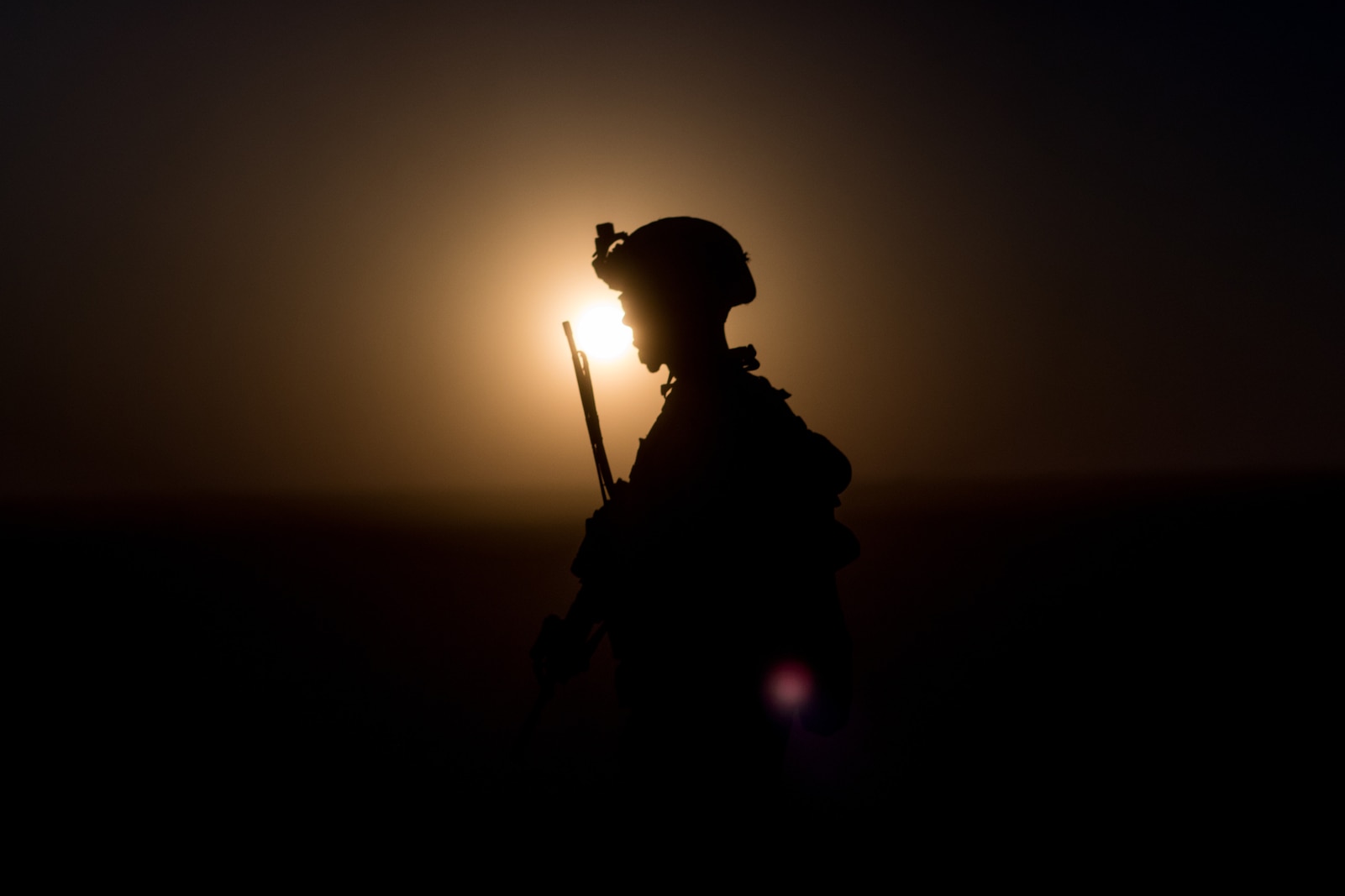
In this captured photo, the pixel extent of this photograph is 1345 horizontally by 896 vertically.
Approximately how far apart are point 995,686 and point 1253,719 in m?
2.03

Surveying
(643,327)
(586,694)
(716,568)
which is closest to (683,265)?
(643,327)

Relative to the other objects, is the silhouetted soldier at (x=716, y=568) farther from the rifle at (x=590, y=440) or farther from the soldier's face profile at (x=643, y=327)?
the rifle at (x=590, y=440)

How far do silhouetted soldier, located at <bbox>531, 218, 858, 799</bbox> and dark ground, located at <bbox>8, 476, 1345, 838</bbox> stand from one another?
0.68 meters

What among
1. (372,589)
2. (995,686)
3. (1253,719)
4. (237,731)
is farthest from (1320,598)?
(372,589)

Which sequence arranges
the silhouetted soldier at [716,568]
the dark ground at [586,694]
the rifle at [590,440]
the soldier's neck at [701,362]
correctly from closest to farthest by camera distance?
the silhouetted soldier at [716,568]
the soldier's neck at [701,362]
the rifle at [590,440]
the dark ground at [586,694]

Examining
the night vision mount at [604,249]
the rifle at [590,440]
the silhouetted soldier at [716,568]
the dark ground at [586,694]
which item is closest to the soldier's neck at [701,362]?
the silhouetted soldier at [716,568]

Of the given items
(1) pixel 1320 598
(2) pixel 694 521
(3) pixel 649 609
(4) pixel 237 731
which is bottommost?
(1) pixel 1320 598

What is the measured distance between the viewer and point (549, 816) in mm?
4996

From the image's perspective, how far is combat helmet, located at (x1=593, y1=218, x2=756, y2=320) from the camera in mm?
1769

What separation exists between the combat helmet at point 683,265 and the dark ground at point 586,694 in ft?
4.94

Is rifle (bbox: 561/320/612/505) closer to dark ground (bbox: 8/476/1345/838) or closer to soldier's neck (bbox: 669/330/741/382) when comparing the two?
soldier's neck (bbox: 669/330/741/382)

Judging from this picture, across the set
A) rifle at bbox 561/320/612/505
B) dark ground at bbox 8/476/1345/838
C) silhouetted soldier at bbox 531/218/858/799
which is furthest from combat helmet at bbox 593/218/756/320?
dark ground at bbox 8/476/1345/838

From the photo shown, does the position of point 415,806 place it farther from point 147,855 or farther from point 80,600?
point 80,600

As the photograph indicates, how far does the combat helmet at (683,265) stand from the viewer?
1769 millimetres
